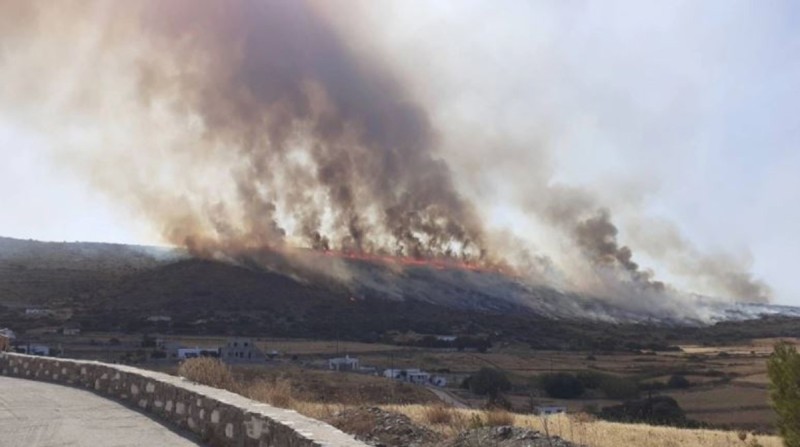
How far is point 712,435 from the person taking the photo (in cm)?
2061

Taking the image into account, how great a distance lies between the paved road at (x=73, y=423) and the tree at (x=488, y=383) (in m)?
30.3

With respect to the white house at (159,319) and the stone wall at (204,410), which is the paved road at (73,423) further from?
the white house at (159,319)

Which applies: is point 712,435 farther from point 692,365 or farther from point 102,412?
point 692,365

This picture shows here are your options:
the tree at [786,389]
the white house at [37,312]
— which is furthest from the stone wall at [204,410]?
the white house at [37,312]

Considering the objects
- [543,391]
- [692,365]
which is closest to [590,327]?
[692,365]

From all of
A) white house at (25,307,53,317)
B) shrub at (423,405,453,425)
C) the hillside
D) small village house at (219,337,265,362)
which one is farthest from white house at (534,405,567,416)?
white house at (25,307,53,317)

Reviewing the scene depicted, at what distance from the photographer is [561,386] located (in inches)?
1964

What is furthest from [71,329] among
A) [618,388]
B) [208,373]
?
[208,373]

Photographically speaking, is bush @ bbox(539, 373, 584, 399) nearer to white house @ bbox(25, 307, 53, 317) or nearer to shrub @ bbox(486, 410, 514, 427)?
shrub @ bbox(486, 410, 514, 427)

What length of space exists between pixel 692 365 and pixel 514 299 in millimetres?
66952

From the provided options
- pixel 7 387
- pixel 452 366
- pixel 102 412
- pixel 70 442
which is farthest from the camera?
pixel 452 366

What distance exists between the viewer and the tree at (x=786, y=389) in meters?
10.2

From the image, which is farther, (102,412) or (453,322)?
(453,322)

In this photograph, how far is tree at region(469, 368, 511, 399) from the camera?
147ft
